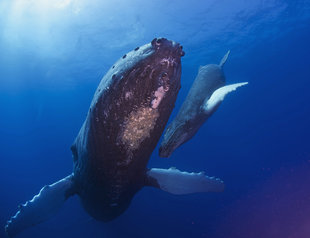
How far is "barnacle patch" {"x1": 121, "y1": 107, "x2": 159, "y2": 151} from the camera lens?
316 cm

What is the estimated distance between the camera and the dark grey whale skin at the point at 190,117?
210 inches

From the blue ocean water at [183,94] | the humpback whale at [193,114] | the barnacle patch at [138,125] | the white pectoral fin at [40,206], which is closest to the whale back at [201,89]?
the humpback whale at [193,114]

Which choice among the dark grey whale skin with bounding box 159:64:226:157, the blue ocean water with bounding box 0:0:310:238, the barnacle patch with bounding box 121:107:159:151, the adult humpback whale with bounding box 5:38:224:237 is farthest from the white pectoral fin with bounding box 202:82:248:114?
the blue ocean water with bounding box 0:0:310:238

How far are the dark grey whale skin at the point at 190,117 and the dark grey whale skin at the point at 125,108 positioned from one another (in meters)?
1.13

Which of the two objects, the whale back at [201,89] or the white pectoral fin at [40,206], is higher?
the whale back at [201,89]

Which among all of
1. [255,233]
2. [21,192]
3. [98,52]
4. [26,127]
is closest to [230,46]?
[98,52]

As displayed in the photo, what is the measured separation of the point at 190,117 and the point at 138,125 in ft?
10.3

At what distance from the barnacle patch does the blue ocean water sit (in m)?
16.7

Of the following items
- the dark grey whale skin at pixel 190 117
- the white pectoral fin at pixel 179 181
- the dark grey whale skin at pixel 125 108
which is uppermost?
the dark grey whale skin at pixel 190 117

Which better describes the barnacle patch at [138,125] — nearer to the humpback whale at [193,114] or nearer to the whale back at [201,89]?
the humpback whale at [193,114]

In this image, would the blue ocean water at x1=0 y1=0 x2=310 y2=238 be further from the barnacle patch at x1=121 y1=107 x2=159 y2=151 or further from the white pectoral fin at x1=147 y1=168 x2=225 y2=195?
the barnacle patch at x1=121 y1=107 x2=159 y2=151

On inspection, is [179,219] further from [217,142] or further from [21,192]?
[21,192]

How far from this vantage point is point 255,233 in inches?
745

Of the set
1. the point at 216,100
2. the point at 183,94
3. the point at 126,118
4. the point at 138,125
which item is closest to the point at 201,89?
the point at 216,100
